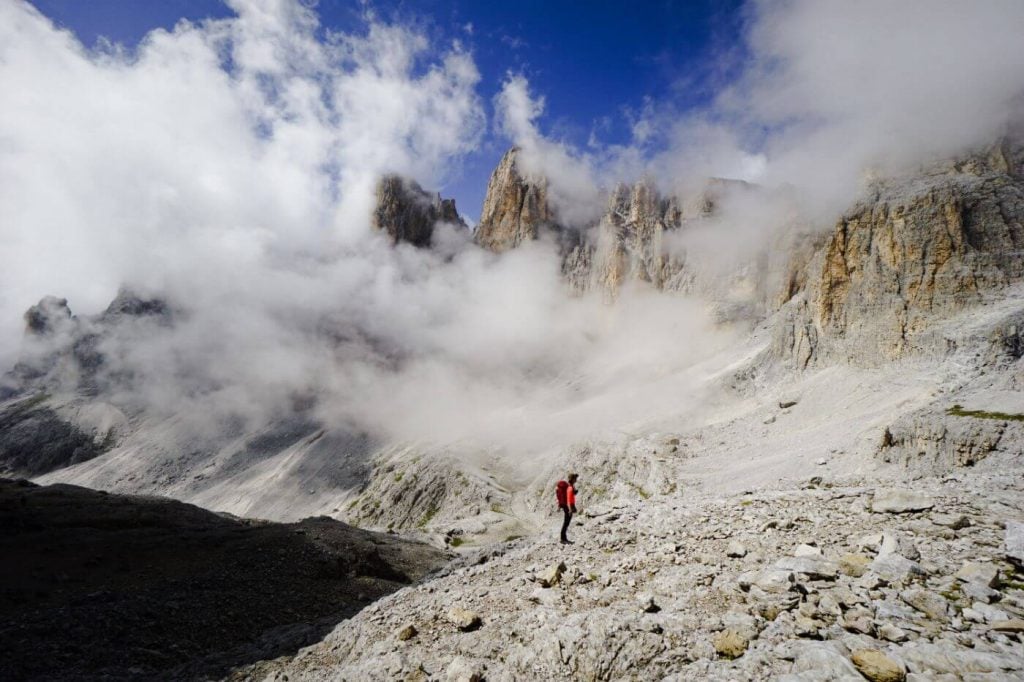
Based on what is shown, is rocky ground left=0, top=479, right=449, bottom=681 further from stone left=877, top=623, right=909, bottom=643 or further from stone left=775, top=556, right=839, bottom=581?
stone left=877, top=623, right=909, bottom=643

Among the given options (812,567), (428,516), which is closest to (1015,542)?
(812,567)

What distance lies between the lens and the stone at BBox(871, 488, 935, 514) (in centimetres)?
1426

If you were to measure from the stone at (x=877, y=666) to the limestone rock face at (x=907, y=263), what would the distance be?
74031 millimetres

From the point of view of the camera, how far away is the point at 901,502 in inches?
573

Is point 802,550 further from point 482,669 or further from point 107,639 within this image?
point 107,639

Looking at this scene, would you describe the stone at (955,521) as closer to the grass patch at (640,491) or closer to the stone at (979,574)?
the stone at (979,574)

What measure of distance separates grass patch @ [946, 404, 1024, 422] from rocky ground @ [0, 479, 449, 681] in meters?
43.4

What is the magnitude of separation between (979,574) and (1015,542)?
2.24 m

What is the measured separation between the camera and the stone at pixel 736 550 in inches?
556

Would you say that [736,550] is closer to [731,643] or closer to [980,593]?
[731,643]

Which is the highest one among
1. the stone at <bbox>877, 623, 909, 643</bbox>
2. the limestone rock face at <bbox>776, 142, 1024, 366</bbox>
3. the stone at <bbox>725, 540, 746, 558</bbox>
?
the limestone rock face at <bbox>776, 142, 1024, 366</bbox>

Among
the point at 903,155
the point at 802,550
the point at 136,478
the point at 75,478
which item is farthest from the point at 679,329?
the point at 75,478

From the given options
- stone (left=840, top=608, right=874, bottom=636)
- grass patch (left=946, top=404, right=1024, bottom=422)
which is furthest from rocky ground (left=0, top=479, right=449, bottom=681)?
A: grass patch (left=946, top=404, right=1024, bottom=422)

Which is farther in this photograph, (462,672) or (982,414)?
(982,414)
